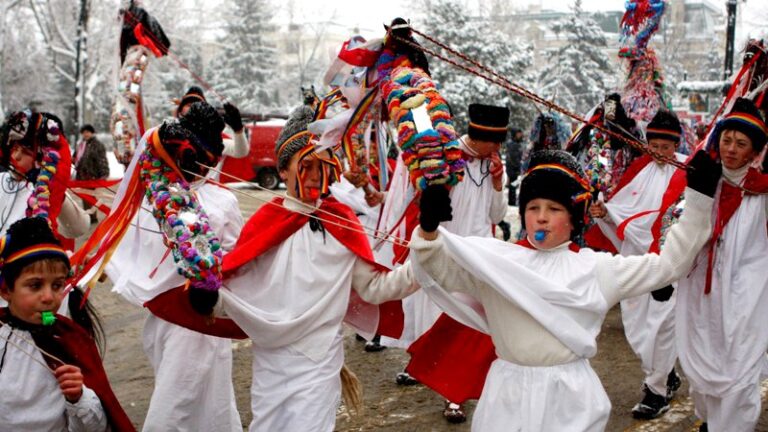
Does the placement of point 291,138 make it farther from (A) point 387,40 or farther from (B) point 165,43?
(B) point 165,43

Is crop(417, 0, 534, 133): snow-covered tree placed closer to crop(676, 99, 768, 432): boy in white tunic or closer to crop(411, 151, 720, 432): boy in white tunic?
crop(676, 99, 768, 432): boy in white tunic

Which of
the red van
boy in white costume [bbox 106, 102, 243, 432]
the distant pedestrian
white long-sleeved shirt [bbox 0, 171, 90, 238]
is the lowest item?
the red van

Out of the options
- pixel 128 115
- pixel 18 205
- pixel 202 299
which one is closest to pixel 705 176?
pixel 202 299

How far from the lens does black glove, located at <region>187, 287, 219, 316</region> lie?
410 centimetres

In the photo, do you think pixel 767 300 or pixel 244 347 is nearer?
pixel 767 300

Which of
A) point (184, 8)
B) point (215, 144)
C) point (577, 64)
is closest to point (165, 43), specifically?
point (215, 144)

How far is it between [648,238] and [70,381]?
15.9ft

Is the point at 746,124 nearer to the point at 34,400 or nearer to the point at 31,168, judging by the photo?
the point at 34,400

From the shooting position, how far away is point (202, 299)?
412 cm

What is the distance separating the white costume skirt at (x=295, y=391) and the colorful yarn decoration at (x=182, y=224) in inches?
24.0

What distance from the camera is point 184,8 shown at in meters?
42.3

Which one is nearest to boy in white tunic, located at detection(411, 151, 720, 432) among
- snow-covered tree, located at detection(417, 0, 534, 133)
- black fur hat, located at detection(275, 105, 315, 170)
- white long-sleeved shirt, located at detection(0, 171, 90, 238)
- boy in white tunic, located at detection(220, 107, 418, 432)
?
boy in white tunic, located at detection(220, 107, 418, 432)

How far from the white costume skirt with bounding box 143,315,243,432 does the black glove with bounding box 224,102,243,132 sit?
1798 millimetres

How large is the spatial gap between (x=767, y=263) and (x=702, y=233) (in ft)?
5.01
